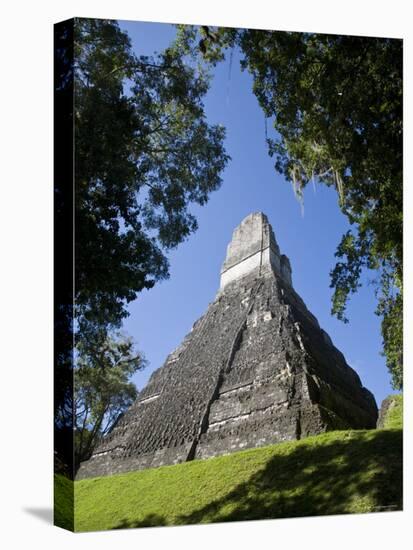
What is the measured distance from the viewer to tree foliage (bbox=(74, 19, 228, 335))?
7.64 meters

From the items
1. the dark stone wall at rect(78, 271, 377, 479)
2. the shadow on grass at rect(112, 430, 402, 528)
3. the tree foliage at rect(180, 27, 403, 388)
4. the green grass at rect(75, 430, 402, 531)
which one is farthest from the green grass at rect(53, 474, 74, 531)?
the tree foliage at rect(180, 27, 403, 388)

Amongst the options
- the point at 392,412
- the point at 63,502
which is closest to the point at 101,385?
A: the point at 63,502

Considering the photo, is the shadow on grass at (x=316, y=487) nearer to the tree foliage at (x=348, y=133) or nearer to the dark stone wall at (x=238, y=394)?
the dark stone wall at (x=238, y=394)

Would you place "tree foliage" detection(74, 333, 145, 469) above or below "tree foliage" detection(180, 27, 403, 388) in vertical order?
below

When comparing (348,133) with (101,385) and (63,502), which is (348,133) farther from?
(63,502)

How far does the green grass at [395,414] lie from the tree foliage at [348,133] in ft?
0.59

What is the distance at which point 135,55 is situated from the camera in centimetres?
A: 802

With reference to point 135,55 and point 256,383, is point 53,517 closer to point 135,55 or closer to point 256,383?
point 256,383

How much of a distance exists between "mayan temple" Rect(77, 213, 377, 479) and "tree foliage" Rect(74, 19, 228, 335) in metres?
0.84

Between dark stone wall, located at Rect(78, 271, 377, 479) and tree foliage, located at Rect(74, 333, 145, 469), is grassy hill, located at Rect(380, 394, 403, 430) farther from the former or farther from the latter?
tree foliage, located at Rect(74, 333, 145, 469)

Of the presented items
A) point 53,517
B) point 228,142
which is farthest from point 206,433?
point 228,142

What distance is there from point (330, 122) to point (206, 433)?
4225mm

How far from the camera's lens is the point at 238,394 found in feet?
31.2

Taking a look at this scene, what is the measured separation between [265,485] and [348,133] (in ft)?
14.9
